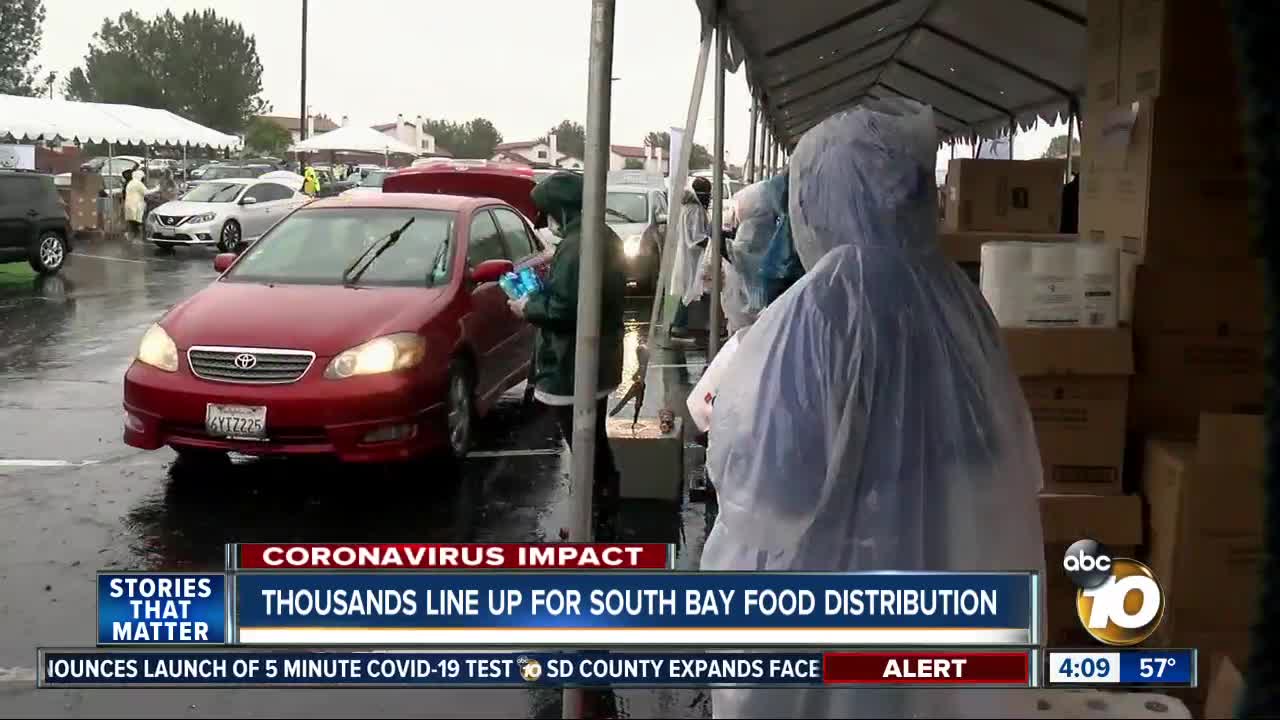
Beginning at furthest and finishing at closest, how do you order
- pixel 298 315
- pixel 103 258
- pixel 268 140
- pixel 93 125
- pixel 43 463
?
pixel 268 140 → pixel 93 125 → pixel 103 258 → pixel 43 463 → pixel 298 315

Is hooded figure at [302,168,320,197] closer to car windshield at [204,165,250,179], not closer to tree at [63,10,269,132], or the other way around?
car windshield at [204,165,250,179]

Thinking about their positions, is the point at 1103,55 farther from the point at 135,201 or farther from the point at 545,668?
the point at 135,201

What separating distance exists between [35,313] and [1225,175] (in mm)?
13673

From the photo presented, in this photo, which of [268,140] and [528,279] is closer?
[528,279]

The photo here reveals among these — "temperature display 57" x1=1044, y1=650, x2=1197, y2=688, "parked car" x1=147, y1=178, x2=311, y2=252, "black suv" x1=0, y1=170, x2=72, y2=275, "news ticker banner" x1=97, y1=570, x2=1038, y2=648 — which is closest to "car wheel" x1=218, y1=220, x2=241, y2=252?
"parked car" x1=147, y1=178, x2=311, y2=252

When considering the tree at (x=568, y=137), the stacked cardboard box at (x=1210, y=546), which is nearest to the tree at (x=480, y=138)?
the tree at (x=568, y=137)

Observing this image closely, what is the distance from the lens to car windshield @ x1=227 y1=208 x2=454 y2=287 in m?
7.48

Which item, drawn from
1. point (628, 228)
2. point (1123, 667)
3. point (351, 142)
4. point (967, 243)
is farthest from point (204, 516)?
point (351, 142)

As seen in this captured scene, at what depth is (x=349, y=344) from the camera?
21.6 feet

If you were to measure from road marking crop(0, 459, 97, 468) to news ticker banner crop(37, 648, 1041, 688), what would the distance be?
4.41 metres

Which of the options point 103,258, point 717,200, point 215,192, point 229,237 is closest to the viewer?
point 717,200

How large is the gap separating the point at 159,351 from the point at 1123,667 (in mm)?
5246

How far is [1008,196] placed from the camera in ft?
20.6

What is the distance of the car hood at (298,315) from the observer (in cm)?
658
